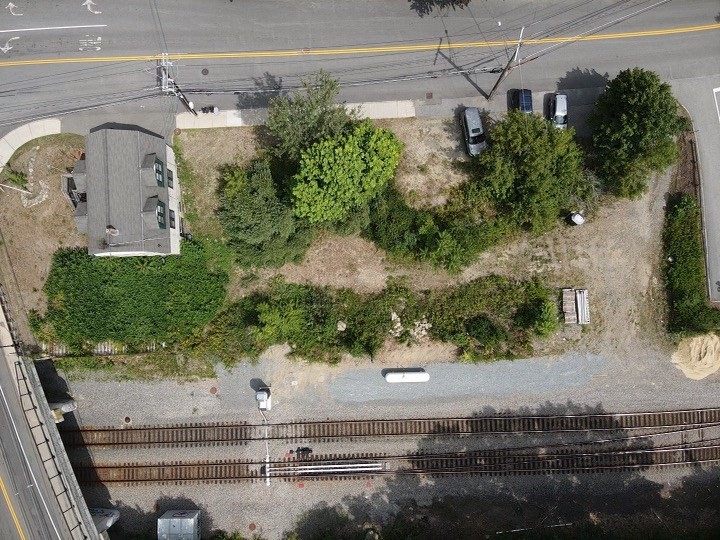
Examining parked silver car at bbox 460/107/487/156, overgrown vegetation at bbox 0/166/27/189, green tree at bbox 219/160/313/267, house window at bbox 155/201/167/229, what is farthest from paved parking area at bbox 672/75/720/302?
overgrown vegetation at bbox 0/166/27/189

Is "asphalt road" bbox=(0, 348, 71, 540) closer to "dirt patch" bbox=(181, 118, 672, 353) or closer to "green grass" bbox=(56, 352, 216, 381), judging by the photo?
"green grass" bbox=(56, 352, 216, 381)

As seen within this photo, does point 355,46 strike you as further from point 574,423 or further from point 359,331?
point 574,423

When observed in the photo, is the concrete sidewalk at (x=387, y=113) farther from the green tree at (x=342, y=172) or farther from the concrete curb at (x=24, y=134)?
the green tree at (x=342, y=172)

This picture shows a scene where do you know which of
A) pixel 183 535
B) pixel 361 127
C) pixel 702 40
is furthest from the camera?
pixel 702 40

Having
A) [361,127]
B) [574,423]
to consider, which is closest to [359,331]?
[361,127]

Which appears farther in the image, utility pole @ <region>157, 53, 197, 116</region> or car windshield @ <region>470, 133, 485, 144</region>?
utility pole @ <region>157, 53, 197, 116</region>

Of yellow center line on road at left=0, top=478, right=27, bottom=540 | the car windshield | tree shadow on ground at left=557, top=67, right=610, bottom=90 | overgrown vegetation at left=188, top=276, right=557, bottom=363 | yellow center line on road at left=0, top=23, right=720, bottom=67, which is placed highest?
yellow center line on road at left=0, top=23, right=720, bottom=67
